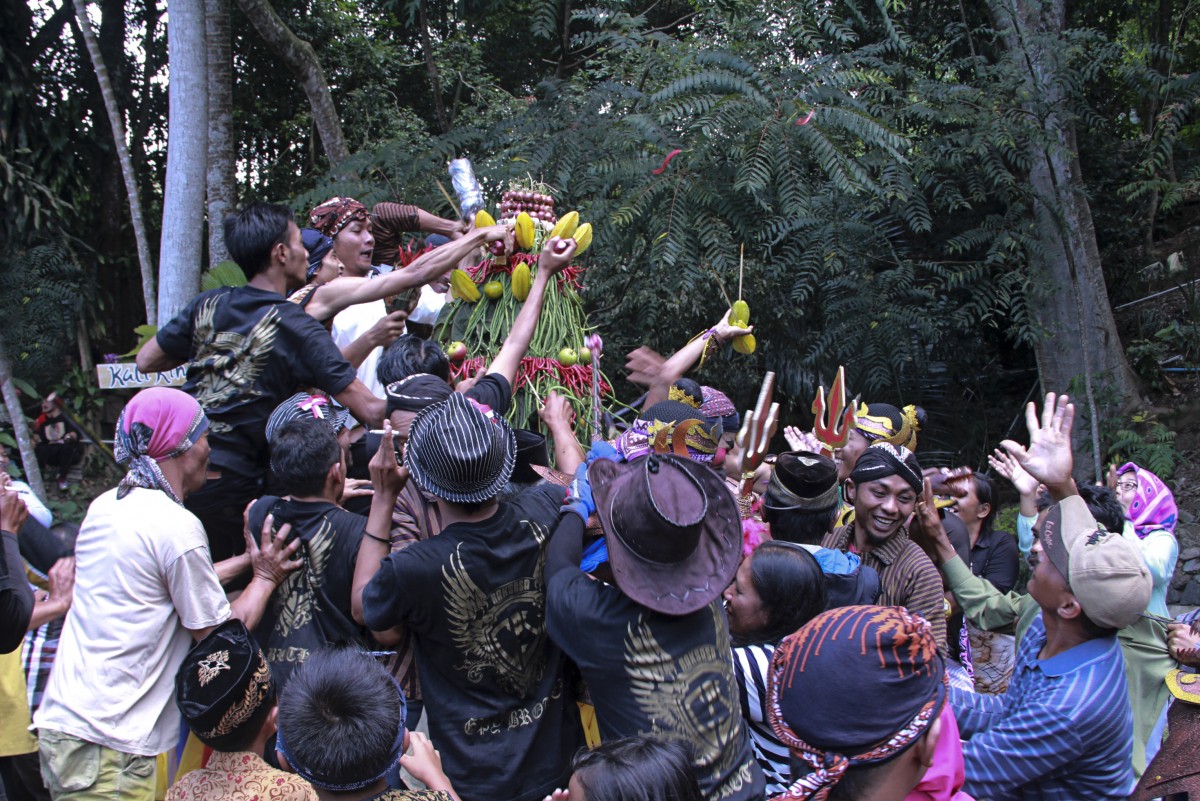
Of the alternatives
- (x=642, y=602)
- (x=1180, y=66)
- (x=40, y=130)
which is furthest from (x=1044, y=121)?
(x=40, y=130)

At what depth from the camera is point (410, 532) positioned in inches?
115

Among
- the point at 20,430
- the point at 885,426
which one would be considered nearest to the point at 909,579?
the point at 885,426

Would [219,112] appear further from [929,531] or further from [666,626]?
[666,626]

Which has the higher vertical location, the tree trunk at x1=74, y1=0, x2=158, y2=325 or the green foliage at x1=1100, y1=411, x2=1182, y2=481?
the tree trunk at x1=74, y1=0, x2=158, y2=325

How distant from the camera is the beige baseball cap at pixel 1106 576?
7.86 feet

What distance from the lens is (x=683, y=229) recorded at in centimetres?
504

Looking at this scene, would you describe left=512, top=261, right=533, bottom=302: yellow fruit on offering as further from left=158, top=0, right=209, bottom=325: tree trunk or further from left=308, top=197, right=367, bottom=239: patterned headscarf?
left=158, top=0, right=209, bottom=325: tree trunk

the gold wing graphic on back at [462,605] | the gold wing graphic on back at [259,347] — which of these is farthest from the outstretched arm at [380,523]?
the gold wing graphic on back at [259,347]

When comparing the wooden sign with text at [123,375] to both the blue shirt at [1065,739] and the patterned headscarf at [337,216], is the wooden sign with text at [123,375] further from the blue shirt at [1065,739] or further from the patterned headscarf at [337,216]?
the blue shirt at [1065,739]

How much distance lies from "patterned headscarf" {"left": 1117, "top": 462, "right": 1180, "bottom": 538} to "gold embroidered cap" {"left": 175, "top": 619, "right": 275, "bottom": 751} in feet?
10.0

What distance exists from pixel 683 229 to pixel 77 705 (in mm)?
3535

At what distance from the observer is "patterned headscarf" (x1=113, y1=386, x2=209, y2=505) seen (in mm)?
2781

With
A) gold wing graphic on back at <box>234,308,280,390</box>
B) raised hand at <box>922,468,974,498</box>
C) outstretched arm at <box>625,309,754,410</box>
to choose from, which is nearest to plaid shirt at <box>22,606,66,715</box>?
gold wing graphic on back at <box>234,308,280,390</box>

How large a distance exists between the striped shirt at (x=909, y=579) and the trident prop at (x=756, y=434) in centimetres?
61
